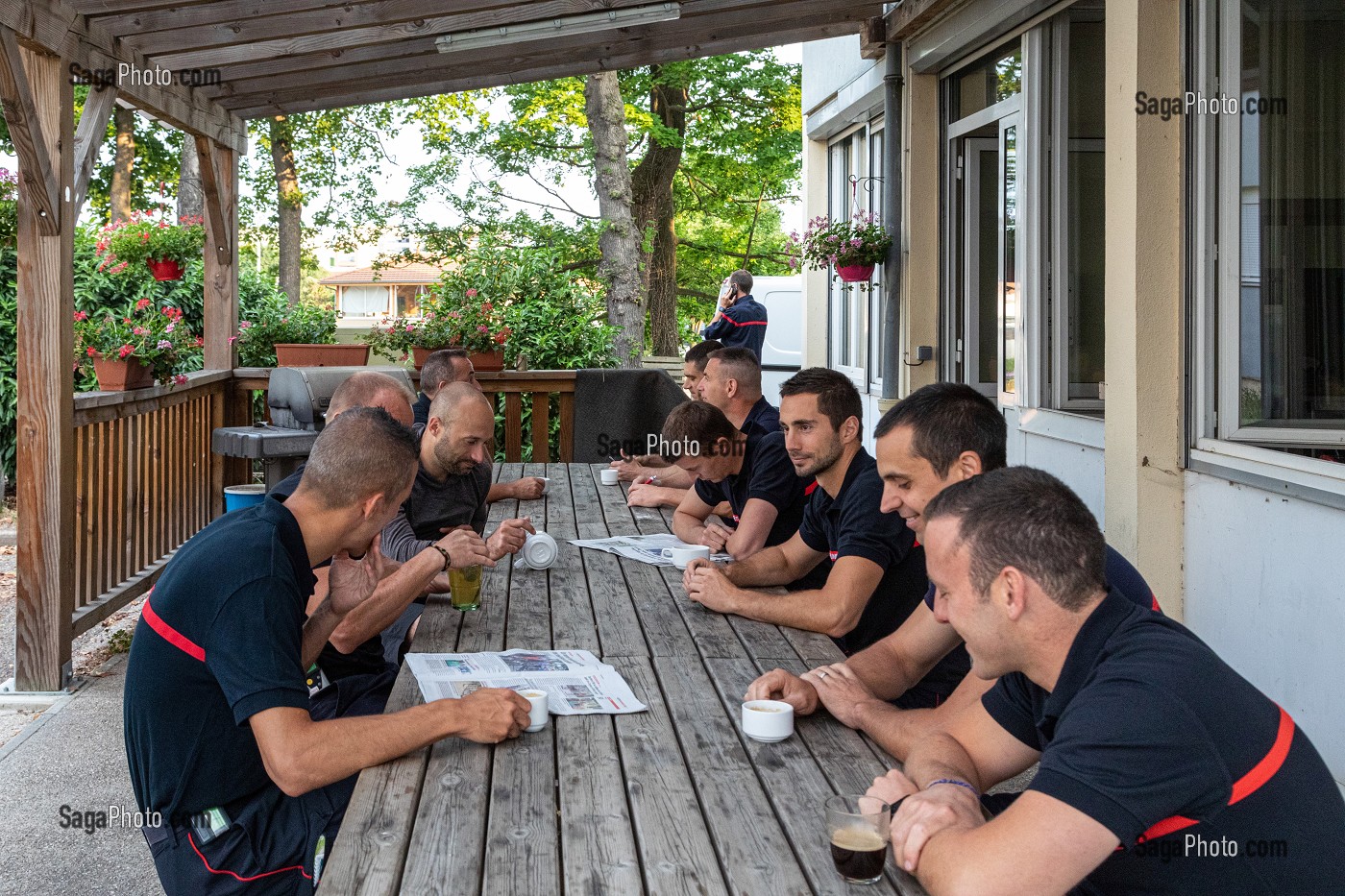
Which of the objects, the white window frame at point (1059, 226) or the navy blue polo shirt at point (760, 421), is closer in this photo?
the navy blue polo shirt at point (760, 421)

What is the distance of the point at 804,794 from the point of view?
6.10 ft

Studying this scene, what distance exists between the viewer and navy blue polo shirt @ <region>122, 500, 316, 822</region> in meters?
2.02

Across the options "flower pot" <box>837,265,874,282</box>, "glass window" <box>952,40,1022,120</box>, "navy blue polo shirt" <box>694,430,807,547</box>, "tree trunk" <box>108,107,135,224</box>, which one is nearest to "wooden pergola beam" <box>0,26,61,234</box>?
"navy blue polo shirt" <box>694,430,807,547</box>

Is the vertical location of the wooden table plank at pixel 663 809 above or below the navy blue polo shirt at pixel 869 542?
below

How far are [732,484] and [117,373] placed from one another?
3.26 metres

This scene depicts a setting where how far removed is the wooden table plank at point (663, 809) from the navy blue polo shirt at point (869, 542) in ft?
2.87

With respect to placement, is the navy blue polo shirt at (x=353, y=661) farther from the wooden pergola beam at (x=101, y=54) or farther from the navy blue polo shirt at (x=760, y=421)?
the wooden pergola beam at (x=101, y=54)

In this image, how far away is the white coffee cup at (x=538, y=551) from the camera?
3566 mm

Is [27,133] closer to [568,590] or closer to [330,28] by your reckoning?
[330,28]

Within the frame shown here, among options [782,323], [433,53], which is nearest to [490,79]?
[433,53]

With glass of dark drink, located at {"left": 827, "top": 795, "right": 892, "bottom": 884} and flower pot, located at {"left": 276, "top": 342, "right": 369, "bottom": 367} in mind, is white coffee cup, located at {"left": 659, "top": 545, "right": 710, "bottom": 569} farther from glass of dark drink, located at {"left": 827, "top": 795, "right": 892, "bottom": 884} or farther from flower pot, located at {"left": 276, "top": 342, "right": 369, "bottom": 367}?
flower pot, located at {"left": 276, "top": 342, "right": 369, "bottom": 367}

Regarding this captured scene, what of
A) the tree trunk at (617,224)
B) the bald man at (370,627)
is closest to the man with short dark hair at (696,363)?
the bald man at (370,627)

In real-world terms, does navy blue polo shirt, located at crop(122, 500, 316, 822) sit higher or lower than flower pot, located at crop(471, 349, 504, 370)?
lower

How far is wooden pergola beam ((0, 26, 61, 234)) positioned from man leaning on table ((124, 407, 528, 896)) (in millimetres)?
2849
